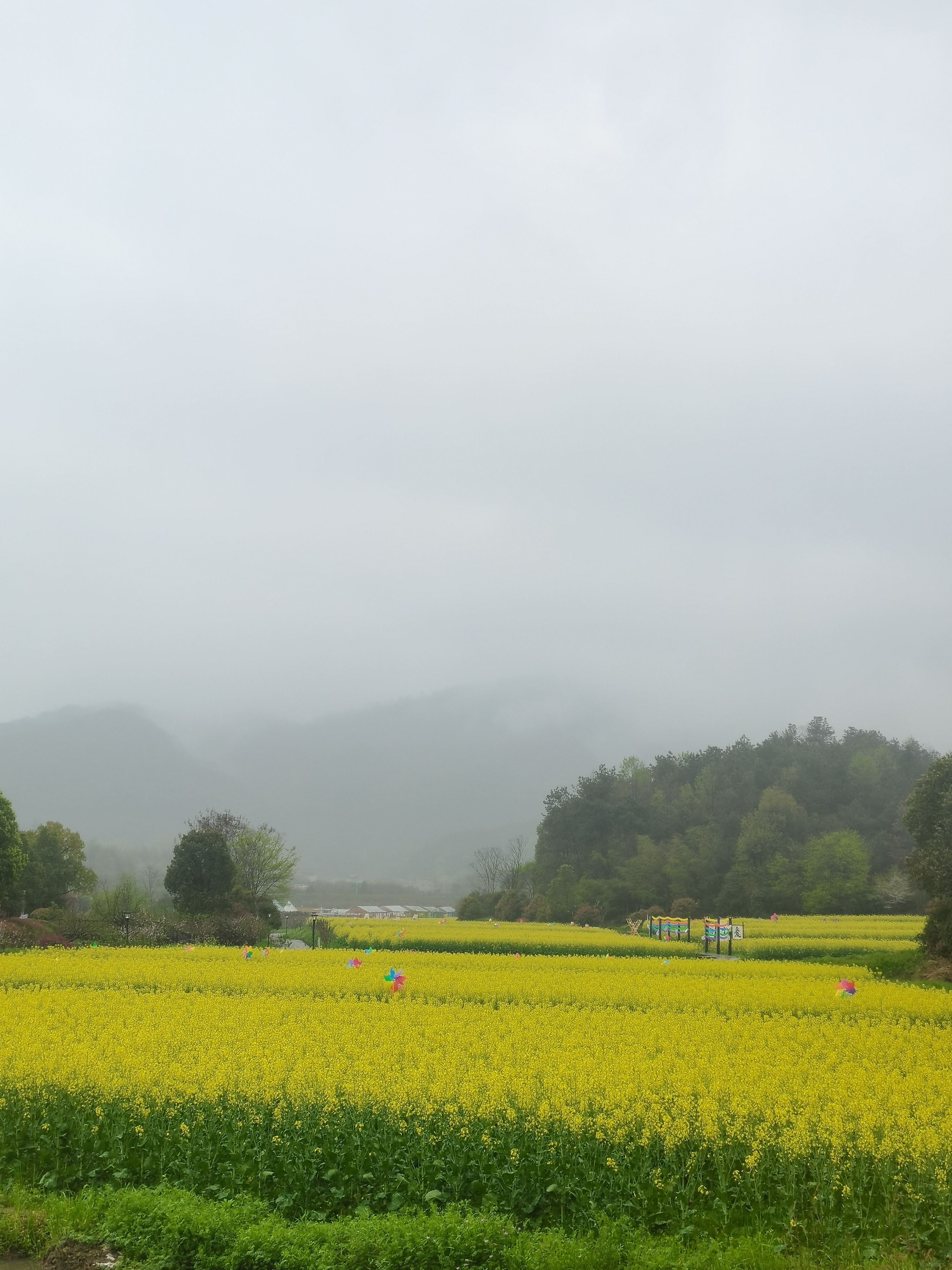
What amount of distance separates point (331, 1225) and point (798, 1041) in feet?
32.5

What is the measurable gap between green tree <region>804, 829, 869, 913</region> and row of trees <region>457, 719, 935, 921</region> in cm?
9

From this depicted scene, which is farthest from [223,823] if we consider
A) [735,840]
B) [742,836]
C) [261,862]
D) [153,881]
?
[153,881]

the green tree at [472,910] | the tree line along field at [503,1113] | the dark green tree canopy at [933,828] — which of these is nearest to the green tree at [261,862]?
the green tree at [472,910]

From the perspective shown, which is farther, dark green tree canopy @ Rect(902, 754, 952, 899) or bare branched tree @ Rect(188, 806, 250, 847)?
bare branched tree @ Rect(188, 806, 250, 847)

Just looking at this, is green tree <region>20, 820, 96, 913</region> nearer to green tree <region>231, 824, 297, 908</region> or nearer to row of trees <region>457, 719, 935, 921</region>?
green tree <region>231, 824, 297, 908</region>

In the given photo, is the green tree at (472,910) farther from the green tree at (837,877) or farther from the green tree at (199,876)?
the green tree at (199,876)

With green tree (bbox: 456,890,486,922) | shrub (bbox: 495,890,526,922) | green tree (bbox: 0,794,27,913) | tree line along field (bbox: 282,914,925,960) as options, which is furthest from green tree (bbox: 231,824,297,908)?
green tree (bbox: 0,794,27,913)

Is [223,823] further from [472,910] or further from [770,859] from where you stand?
[770,859]

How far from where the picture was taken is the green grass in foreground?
23.0 feet

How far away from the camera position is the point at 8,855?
3666 centimetres

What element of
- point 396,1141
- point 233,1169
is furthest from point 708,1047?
point 233,1169

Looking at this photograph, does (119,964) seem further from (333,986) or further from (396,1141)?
(396,1141)

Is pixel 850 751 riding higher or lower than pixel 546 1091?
higher

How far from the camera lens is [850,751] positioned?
98750 millimetres
